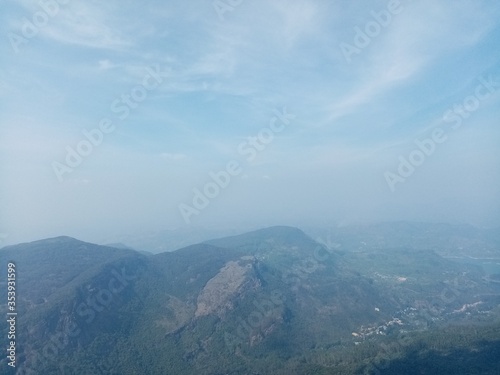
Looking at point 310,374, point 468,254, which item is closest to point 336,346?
point 310,374

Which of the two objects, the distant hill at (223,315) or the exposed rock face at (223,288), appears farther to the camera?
the exposed rock face at (223,288)

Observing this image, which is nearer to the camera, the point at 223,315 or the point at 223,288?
the point at 223,315

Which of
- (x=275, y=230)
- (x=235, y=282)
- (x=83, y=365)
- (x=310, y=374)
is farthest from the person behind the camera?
(x=275, y=230)

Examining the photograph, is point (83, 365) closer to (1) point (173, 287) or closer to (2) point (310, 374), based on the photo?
(1) point (173, 287)

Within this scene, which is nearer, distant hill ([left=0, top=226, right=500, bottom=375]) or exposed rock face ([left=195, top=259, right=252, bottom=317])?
distant hill ([left=0, top=226, right=500, bottom=375])
